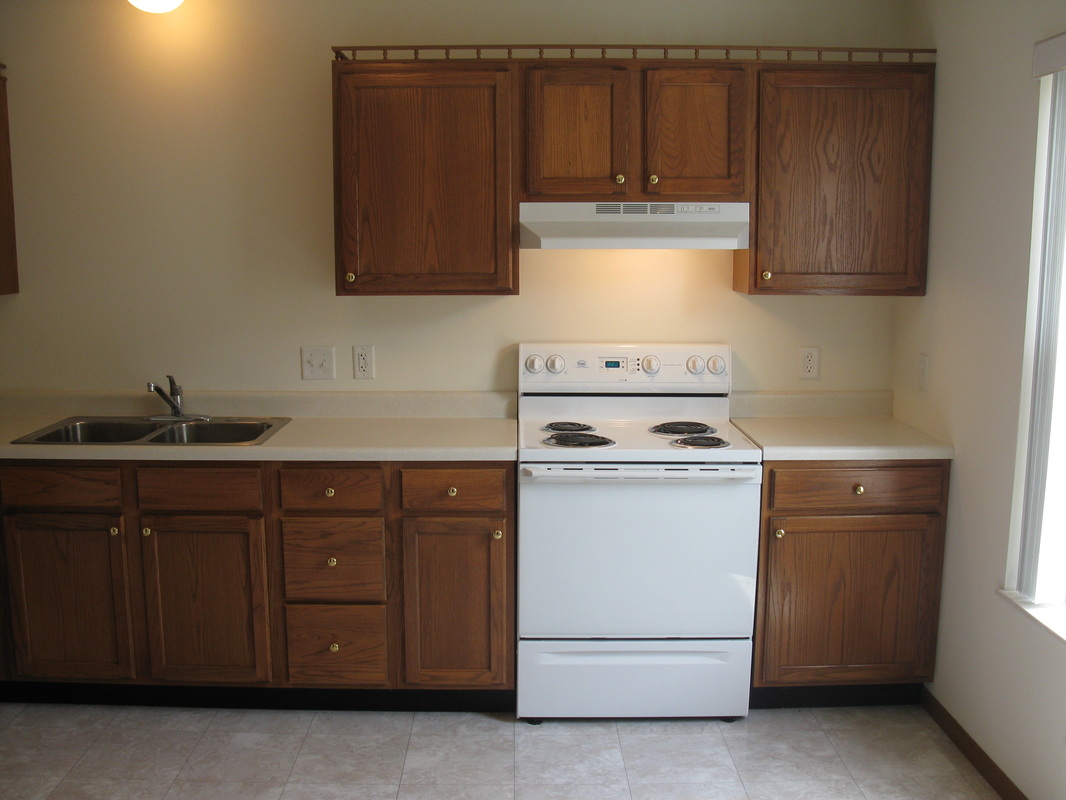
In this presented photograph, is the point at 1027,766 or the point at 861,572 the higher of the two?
the point at 861,572

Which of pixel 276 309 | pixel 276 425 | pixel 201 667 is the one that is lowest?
pixel 201 667

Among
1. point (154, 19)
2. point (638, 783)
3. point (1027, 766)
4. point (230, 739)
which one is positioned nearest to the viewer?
point (1027, 766)

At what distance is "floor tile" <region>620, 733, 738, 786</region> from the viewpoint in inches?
101

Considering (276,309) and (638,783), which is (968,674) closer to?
(638,783)

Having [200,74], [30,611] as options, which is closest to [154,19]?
[200,74]

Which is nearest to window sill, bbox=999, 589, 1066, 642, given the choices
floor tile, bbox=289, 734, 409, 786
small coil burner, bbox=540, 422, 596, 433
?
small coil burner, bbox=540, 422, 596, 433

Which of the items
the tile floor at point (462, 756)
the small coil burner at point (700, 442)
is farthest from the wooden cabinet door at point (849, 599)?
the small coil burner at point (700, 442)

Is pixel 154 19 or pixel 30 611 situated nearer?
pixel 30 611

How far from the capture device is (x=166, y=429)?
120 inches

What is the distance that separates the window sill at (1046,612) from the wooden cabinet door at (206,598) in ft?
6.72

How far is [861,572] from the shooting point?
9.15 ft

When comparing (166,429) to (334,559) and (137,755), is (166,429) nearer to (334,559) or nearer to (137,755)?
(334,559)

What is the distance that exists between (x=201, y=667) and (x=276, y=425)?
77 cm

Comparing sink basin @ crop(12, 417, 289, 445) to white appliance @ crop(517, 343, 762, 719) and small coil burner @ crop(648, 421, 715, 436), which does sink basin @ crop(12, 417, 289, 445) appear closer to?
white appliance @ crop(517, 343, 762, 719)
